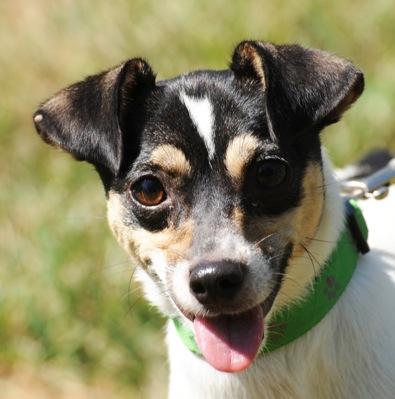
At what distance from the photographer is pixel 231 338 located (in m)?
3.12

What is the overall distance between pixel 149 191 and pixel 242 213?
0.34 meters

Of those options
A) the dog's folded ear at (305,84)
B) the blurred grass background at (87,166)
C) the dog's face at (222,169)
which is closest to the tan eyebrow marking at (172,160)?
the dog's face at (222,169)

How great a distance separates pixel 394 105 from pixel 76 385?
2.38 m

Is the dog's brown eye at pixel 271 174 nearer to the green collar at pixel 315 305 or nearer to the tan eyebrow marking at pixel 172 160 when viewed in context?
the tan eyebrow marking at pixel 172 160

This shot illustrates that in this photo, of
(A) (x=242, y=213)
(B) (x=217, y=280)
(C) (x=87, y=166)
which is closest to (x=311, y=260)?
(A) (x=242, y=213)

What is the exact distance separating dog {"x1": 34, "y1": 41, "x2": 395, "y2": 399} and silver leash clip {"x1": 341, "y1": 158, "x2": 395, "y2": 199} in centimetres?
51

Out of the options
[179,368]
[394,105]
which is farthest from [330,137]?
[179,368]

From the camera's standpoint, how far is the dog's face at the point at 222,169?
307cm

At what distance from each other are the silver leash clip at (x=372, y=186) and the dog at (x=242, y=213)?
0.51 metres

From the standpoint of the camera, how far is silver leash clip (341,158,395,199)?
12.8 ft

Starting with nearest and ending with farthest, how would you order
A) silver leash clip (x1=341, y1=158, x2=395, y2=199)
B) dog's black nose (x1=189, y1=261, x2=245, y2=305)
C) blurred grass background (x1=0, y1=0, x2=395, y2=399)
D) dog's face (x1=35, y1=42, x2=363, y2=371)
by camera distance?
dog's black nose (x1=189, y1=261, x2=245, y2=305) < dog's face (x1=35, y1=42, x2=363, y2=371) < silver leash clip (x1=341, y1=158, x2=395, y2=199) < blurred grass background (x1=0, y1=0, x2=395, y2=399)

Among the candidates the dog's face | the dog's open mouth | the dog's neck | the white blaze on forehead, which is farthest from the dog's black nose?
the white blaze on forehead

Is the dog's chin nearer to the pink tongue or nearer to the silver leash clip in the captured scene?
the pink tongue

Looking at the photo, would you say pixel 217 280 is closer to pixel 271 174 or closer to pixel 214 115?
pixel 271 174
